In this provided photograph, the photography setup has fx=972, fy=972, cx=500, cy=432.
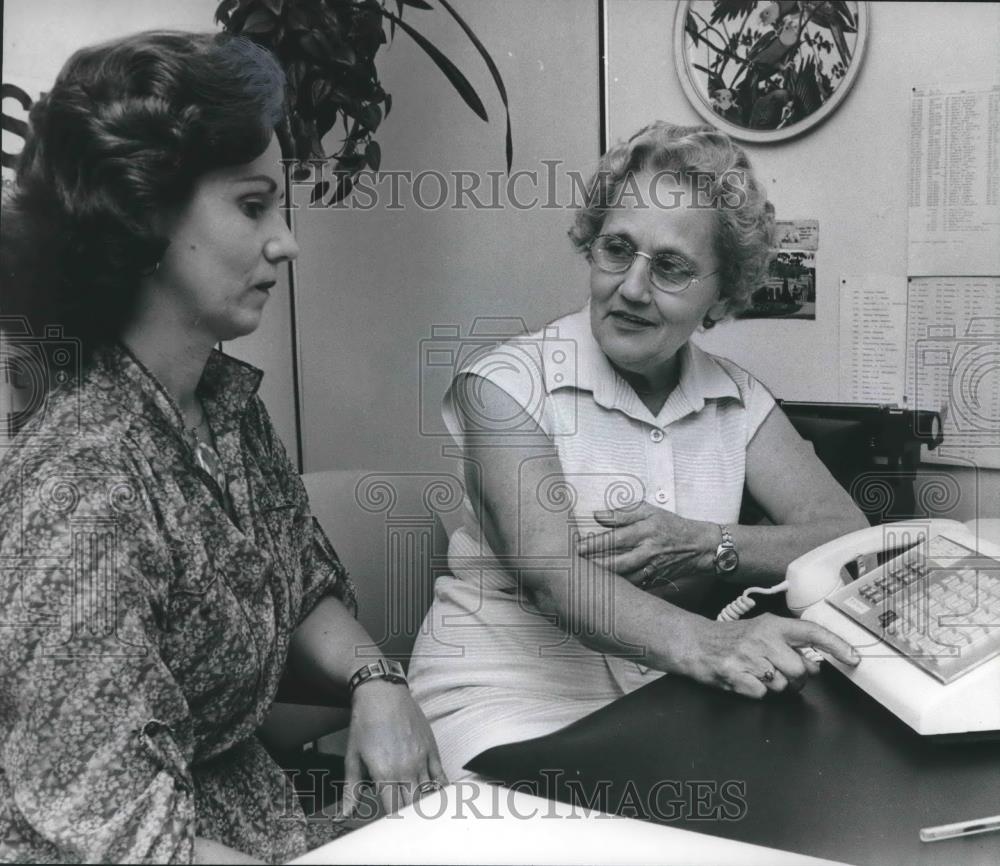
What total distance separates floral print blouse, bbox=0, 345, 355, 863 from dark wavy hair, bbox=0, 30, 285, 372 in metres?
0.07

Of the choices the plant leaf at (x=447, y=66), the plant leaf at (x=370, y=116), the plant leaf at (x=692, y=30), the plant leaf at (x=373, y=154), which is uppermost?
the plant leaf at (x=692, y=30)

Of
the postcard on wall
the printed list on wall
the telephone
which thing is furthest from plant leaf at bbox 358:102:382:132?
the telephone

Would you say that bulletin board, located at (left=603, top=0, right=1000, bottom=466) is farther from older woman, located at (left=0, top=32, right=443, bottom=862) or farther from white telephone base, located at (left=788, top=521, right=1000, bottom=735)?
older woman, located at (left=0, top=32, right=443, bottom=862)

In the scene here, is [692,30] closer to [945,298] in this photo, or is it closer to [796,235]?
[796,235]

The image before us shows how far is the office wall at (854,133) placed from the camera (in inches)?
46.3

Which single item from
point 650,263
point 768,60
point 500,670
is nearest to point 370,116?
point 650,263

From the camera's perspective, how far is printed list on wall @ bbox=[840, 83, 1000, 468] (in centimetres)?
120

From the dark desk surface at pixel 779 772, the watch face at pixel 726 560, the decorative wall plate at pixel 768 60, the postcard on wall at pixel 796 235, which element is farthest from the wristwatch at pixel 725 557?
the decorative wall plate at pixel 768 60

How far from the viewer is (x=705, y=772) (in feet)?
2.85

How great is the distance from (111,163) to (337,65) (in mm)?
464

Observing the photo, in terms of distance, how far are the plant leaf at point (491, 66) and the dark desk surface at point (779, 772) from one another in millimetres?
707

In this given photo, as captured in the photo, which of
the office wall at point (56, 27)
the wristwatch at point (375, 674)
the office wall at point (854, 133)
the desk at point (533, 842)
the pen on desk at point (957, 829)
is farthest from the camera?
the office wall at point (854, 133)

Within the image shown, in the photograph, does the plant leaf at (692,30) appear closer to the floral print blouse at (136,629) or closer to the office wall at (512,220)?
the office wall at (512,220)

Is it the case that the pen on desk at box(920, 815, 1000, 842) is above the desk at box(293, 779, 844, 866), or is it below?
below
